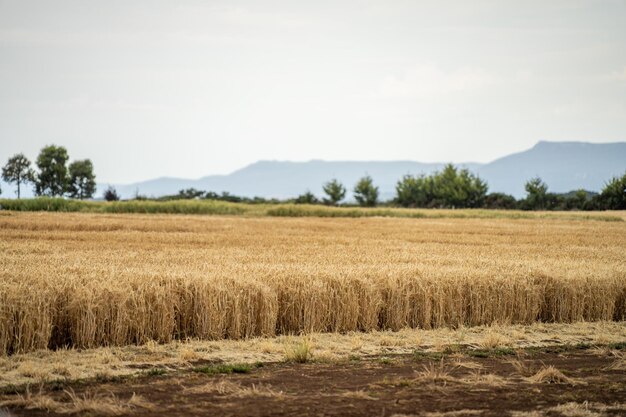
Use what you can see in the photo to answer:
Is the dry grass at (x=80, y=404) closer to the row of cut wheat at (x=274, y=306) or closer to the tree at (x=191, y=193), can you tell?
the row of cut wheat at (x=274, y=306)

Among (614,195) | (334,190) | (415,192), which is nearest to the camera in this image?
(614,195)

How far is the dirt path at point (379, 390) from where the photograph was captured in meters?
10.7

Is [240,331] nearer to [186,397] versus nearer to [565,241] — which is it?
[186,397]

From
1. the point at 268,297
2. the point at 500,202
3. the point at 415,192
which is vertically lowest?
the point at 268,297

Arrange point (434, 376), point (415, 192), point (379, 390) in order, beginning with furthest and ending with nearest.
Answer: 1. point (415, 192)
2. point (434, 376)
3. point (379, 390)

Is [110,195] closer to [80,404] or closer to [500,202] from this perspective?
[500,202]

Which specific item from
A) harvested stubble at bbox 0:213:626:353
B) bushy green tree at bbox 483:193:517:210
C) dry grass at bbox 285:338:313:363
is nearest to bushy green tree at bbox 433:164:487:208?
bushy green tree at bbox 483:193:517:210

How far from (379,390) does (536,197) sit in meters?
124

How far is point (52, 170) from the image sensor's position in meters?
120

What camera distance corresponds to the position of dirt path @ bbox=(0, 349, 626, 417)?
10727 millimetres

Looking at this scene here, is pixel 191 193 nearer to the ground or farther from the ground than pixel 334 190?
nearer to the ground

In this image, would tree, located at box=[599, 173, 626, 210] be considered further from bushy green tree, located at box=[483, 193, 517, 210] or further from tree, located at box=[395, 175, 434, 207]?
tree, located at box=[395, 175, 434, 207]

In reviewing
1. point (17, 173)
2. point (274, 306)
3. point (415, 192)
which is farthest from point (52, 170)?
point (274, 306)

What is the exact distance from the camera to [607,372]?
13.8 metres
